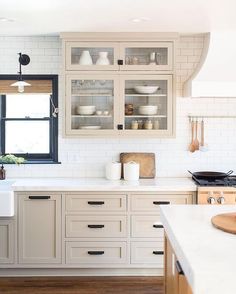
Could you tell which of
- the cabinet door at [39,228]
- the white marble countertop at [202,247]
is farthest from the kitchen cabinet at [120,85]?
the white marble countertop at [202,247]

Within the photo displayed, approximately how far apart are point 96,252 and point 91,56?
6.50 feet

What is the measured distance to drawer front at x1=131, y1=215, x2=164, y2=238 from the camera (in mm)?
4355

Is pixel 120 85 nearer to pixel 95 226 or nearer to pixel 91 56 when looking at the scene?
pixel 91 56

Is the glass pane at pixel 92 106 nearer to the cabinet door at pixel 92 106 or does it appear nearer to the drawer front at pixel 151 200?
the cabinet door at pixel 92 106

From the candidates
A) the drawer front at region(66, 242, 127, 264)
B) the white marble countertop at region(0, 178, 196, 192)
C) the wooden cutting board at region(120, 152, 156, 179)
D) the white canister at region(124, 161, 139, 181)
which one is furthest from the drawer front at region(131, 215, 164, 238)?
the wooden cutting board at region(120, 152, 156, 179)

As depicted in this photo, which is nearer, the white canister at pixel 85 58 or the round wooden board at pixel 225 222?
the round wooden board at pixel 225 222

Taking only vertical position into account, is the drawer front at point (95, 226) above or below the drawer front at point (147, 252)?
above

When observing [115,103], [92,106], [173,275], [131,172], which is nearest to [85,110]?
[92,106]

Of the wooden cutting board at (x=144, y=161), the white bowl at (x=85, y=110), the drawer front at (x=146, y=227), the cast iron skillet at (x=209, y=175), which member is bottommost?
the drawer front at (x=146, y=227)

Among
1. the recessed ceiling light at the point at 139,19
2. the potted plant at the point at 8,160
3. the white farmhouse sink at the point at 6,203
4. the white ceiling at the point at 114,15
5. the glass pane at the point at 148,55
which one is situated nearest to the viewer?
the white ceiling at the point at 114,15

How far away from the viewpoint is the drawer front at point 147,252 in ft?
14.3

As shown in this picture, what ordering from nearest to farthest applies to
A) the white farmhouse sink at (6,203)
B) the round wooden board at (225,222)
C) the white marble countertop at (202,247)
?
the white marble countertop at (202,247)
the round wooden board at (225,222)
the white farmhouse sink at (6,203)

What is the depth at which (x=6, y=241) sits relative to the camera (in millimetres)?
4359

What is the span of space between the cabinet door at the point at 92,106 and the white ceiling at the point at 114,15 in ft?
1.79
